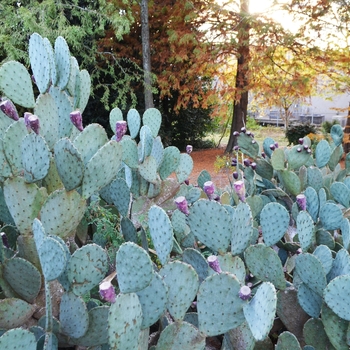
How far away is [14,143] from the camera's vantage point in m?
1.34

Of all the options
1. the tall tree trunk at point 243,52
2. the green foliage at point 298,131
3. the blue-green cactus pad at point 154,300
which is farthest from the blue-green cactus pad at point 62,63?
the green foliage at point 298,131

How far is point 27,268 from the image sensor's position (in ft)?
4.17

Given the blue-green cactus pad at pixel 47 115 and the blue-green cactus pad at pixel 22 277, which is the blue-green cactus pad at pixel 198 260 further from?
the blue-green cactus pad at pixel 47 115

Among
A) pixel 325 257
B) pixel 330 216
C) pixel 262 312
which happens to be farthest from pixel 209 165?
pixel 262 312

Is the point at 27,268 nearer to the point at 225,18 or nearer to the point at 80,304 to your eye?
the point at 80,304

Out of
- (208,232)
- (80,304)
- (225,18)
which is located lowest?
(80,304)

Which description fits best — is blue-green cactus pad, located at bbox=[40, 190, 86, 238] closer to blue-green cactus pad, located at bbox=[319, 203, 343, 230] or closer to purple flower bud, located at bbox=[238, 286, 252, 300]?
purple flower bud, located at bbox=[238, 286, 252, 300]

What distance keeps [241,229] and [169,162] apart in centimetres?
115

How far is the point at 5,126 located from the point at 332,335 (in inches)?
53.5

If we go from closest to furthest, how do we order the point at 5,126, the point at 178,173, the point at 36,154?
the point at 36,154 < the point at 5,126 < the point at 178,173

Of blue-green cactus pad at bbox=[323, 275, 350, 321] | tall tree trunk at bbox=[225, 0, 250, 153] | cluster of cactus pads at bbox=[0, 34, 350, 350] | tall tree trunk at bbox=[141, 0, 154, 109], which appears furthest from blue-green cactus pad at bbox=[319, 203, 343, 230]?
tall tree trunk at bbox=[141, 0, 154, 109]

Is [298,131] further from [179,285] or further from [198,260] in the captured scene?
[179,285]

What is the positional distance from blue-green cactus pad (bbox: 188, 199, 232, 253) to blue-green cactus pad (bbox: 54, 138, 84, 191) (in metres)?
0.37

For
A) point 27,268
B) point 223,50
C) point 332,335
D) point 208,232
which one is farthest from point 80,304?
point 223,50
